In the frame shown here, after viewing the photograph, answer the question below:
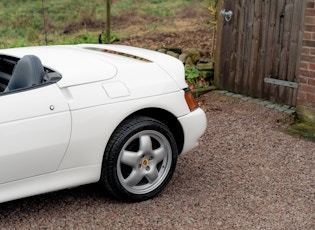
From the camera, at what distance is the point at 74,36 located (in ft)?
43.2

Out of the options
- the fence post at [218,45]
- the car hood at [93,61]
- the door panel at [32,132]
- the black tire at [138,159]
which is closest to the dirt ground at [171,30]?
the fence post at [218,45]

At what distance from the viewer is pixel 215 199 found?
14.5 feet

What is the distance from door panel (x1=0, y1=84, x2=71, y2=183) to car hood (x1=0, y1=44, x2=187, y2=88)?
19cm

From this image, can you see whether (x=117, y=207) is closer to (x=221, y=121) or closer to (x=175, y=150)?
(x=175, y=150)

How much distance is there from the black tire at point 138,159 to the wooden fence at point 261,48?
3122mm

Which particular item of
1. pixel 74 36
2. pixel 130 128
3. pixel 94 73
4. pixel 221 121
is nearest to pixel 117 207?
pixel 130 128

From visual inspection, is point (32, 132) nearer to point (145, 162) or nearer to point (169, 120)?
point (145, 162)

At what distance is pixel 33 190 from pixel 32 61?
904 millimetres

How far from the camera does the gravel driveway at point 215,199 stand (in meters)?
3.98

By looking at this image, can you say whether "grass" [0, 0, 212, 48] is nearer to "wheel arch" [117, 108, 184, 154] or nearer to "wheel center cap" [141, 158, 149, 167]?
"wheel arch" [117, 108, 184, 154]

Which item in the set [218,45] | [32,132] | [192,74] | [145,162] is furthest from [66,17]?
[32,132]

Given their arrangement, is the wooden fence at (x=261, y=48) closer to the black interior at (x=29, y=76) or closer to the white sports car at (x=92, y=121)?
the white sports car at (x=92, y=121)

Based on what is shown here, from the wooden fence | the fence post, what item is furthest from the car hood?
the fence post

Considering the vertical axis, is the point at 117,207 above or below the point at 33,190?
below
